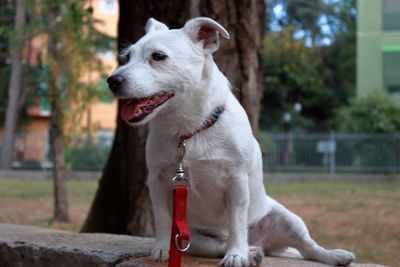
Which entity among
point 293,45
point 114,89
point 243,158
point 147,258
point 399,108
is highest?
point 293,45

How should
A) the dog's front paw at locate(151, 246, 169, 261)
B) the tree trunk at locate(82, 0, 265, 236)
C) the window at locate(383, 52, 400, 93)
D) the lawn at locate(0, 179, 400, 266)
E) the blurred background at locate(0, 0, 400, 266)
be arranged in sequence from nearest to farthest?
the dog's front paw at locate(151, 246, 169, 261) → the tree trunk at locate(82, 0, 265, 236) → the blurred background at locate(0, 0, 400, 266) → the lawn at locate(0, 179, 400, 266) → the window at locate(383, 52, 400, 93)

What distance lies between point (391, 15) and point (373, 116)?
6.06 m

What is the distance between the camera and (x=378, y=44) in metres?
27.1

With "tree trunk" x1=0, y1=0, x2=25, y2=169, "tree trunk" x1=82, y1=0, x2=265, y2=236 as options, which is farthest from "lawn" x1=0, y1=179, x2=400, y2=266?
"tree trunk" x1=0, y1=0, x2=25, y2=169

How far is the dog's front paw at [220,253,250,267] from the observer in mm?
2797

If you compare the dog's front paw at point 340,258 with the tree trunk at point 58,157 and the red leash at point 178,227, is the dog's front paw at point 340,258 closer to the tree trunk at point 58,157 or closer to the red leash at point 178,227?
the red leash at point 178,227

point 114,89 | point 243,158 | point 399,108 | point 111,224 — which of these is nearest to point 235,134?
point 243,158

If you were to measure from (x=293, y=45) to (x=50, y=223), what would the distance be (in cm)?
2841

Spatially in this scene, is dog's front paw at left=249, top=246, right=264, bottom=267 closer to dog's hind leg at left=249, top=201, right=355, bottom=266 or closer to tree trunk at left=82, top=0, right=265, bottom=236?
dog's hind leg at left=249, top=201, right=355, bottom=266

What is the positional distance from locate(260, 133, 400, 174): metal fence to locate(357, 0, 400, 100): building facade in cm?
462

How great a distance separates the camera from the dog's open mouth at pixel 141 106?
2684 mm

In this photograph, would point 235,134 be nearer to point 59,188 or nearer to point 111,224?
point 111,224

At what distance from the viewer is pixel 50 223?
984 cm

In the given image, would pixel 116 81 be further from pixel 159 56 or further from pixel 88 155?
pixel 88 155
